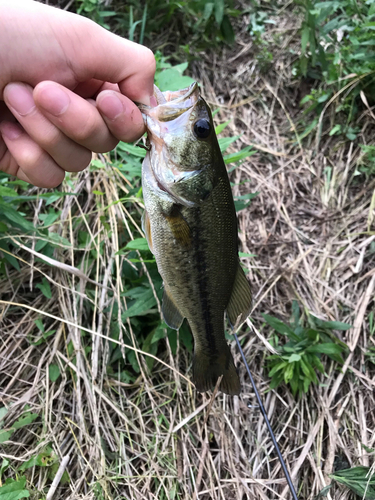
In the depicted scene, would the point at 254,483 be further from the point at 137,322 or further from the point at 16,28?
the point at 16,28

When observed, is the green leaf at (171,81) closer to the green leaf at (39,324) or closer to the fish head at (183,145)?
the fish head at (183,145)

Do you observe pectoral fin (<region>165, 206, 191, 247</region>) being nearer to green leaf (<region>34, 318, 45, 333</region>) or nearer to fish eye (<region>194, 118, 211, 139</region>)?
fish eye (<region>194, 118, 211, 139</region>)

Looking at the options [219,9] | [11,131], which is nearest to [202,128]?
[11,131]

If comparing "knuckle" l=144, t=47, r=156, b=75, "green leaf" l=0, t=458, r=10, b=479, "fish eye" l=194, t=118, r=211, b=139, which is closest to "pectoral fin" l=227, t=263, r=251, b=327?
"fish eye" l=194, t=118, r=211, b=139

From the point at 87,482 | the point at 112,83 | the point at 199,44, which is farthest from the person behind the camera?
the point at 199,44

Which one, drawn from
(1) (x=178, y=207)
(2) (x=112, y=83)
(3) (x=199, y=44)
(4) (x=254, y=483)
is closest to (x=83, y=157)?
(2) (x=112, y=83)

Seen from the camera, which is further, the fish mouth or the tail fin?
the tail fin

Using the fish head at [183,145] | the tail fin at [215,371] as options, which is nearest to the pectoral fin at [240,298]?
the tail fin at [215,371]
